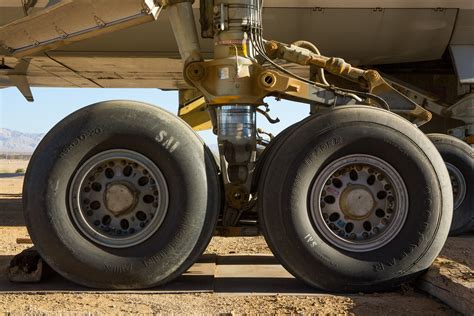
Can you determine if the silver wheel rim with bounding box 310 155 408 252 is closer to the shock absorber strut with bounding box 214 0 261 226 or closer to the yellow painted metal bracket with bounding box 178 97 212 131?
the shock absorber strut with bounding box 214 0 261 226

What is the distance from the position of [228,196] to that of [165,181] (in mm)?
507

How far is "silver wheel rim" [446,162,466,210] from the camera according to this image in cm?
619

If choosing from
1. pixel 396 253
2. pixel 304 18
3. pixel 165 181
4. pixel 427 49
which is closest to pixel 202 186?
pixel 165 181

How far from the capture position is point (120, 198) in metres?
3.38

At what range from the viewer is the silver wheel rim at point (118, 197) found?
3.33 m

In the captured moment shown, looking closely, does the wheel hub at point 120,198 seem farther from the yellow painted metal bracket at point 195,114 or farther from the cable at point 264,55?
the yellow painted metal bracket at point 195,114

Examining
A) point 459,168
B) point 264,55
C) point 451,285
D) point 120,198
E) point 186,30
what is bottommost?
point 451,285

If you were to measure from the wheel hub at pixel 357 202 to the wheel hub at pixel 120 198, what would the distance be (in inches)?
48.2

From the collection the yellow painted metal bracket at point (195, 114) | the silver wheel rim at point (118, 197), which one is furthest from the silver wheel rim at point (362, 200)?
the yellow painted metal bracket at point (195, 114)

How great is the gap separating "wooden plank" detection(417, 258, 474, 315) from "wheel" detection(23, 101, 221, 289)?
1278 millimetres

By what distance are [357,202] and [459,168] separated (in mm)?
3241

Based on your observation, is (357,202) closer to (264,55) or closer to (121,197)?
(264,55)

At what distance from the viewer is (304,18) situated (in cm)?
717

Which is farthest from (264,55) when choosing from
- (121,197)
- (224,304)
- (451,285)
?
(451,285)
